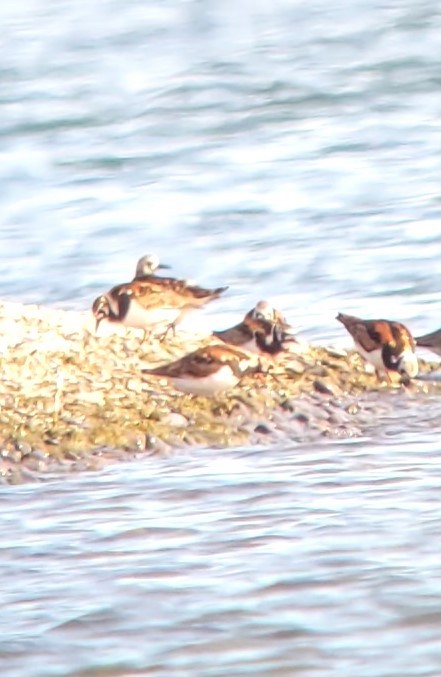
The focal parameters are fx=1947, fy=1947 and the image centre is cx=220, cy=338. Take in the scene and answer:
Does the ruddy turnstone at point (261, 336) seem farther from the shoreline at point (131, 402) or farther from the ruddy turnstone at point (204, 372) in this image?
the ruddy turnstone at point (204, 372)

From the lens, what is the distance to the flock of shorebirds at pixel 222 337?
370 inches

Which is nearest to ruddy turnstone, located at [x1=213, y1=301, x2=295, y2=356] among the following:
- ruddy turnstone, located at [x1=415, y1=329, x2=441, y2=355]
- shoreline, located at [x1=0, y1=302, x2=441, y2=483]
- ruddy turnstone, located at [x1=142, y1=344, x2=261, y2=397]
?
shoreline, located at [x1=0, y1=302, x2=441, y2=483]

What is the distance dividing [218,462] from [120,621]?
7.27ft

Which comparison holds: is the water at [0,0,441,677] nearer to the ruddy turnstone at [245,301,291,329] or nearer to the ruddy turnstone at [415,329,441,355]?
the ruddy turnstone at [415,329,441,355]

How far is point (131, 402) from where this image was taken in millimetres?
9383

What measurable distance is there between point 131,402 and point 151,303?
1076 mm

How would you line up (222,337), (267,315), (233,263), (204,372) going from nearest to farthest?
(204,372), (222,337), (267,315), (233,263)

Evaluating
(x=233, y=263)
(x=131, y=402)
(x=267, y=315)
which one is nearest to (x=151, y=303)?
(x=267, y=315)

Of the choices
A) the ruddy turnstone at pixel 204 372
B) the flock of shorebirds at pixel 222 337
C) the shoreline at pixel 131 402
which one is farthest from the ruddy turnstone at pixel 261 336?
the ruddy turnstone at pixel 204 372

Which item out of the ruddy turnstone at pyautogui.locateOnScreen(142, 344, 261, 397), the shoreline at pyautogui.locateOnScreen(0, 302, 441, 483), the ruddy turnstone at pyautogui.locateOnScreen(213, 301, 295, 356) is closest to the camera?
the shoreline at pyautogui.locateOnScreen(0, 302, 441, 483)

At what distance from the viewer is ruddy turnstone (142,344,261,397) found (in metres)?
9.31

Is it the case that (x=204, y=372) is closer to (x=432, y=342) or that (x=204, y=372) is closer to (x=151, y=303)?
(x=151, y=303)

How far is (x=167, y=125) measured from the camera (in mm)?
18922

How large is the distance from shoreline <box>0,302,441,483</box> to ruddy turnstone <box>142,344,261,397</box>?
0.11 metres
